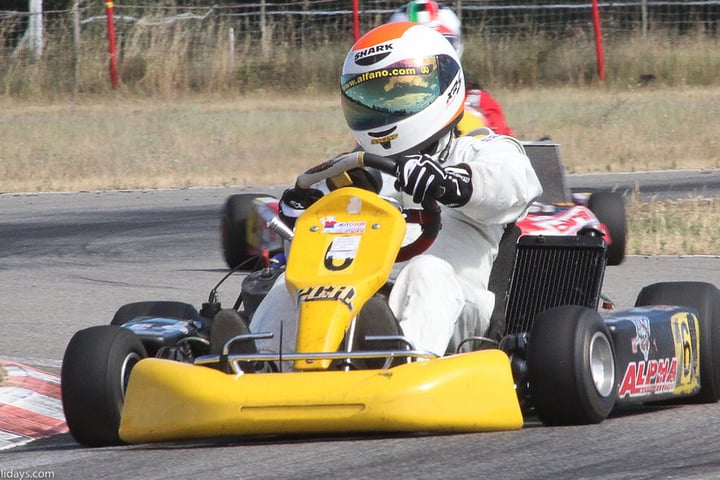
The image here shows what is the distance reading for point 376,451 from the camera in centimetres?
352

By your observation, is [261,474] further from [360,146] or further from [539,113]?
[539,113]

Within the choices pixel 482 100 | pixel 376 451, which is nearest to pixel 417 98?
pixel 376 451

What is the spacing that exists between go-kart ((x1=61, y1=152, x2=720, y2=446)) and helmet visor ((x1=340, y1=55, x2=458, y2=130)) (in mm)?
262

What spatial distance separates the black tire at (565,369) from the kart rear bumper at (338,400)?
123 millimetres

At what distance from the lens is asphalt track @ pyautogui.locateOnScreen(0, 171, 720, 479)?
335 centimetres

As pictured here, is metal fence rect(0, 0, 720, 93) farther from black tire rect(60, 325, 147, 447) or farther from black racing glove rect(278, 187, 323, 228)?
black tire rect(60, 325, 147, 447)

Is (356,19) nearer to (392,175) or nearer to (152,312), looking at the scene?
(152,312)

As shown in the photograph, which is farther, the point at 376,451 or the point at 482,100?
the point at 482,100

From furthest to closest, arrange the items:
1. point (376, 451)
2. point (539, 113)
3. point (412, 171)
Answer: point (539, 113) < point (412, 171) < point (376, 451)

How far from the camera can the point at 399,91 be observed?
177 inches

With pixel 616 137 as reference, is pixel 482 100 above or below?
above

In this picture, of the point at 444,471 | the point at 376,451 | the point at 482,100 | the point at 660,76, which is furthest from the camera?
the point at 660,76

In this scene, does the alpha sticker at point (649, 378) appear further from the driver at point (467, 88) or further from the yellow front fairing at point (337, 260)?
the driver at point (467, 88)

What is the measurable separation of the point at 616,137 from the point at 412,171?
33.6ft
